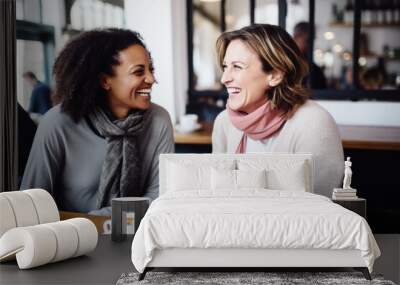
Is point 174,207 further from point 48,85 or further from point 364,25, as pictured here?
point 364,25

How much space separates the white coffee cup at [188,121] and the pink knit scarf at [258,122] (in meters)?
0.32

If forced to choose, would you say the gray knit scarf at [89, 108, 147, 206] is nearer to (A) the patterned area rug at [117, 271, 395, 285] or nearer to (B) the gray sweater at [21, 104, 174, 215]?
(B) the gray sweater at [21, 104, 174, 215]

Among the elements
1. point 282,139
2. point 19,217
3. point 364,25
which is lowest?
point 19,217

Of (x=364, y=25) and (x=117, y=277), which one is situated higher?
(x=364, y=25)

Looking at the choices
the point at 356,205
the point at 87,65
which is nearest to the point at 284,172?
the point at 356,205

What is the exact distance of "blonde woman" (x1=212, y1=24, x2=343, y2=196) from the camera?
20.8 ft

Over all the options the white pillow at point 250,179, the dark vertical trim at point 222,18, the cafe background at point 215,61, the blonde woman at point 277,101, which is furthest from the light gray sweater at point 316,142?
the dark vertical trim at point 222,18

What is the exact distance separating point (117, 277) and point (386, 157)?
2.60 meters

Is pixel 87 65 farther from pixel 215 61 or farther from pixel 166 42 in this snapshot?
pixel 215 61

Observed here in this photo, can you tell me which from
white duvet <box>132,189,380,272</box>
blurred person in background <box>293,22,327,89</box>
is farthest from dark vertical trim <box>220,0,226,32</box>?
white duvet <box>132,189,380,272</box>

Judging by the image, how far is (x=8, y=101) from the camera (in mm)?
6621

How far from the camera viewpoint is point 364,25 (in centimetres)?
661

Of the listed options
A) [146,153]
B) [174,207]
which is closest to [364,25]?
[146,153]

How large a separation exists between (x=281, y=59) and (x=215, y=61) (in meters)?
0.58
